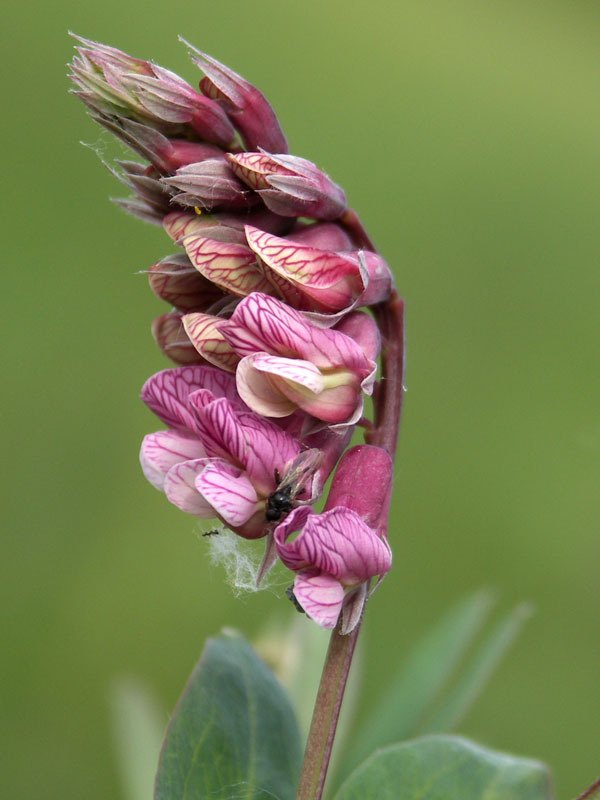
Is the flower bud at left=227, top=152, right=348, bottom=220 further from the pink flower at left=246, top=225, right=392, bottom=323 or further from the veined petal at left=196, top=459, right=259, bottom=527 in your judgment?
the veined petal at left=196, top=459, right=259, bottom=527

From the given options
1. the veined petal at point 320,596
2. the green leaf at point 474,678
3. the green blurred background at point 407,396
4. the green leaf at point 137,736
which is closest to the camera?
the veined petal at point 320,596

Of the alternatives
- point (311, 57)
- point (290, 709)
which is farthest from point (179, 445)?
point (311, 57)

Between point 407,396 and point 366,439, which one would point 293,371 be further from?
point 407,396

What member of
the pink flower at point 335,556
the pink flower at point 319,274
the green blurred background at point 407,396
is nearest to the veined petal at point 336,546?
the pink flower at point 335,556

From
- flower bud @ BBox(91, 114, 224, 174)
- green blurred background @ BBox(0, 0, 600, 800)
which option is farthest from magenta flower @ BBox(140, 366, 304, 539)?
green blurred background @ BBox(0, 0, 600, 800)

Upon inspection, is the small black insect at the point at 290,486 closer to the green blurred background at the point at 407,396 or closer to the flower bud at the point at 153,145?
the flower bud at the point at 153,145

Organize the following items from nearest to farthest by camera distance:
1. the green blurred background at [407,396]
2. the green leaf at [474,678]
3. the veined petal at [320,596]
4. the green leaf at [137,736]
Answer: the veined petal at [320,596]
the green leaf at [474,678]
the green leaf at [137,736]
the green blurred background at [407,396]
